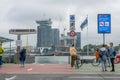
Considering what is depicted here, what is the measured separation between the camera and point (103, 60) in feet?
96.7

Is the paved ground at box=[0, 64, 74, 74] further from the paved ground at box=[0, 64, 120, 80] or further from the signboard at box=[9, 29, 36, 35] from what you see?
the signboard at box=[9, 29, 36, 35]

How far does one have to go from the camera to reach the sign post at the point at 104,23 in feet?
121

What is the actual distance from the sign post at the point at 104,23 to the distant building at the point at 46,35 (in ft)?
234

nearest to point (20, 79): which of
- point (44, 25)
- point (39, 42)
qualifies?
point (39, 42)

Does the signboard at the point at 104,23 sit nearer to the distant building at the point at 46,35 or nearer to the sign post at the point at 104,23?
the sign post at the point at 104,23

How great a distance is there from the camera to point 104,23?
37.5 meters

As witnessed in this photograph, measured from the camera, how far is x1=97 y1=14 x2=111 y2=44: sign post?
36.8 metres

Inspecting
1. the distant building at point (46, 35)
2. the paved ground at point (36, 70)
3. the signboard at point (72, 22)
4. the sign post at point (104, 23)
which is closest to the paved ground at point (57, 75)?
the paved ground at point (36, 70)

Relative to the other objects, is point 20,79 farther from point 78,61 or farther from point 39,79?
point 78,61

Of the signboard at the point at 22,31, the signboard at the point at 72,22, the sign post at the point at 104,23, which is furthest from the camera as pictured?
the signboard at the point at 22,31

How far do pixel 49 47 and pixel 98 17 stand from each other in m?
83.1

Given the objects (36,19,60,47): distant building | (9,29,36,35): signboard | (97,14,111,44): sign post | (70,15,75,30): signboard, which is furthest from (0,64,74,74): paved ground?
(36,19,60,47): distant building

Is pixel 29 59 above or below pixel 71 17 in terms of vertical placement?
below

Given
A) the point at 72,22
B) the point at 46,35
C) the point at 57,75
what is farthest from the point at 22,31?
the point at 46,35
